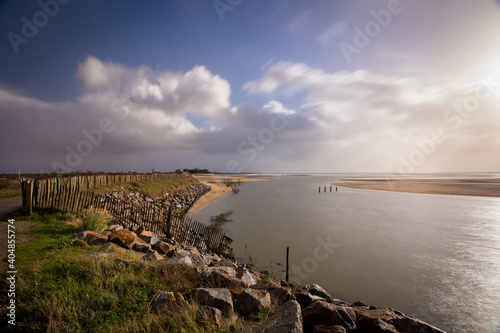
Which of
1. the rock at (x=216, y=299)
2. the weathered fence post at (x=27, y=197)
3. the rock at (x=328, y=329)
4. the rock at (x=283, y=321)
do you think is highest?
the weathered fence post at (x=27, y=197)

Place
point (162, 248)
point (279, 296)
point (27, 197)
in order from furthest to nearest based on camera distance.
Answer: point (27, 197) < point (162, 248) < point (279, 296)

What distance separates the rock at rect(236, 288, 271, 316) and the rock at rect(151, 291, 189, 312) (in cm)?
99

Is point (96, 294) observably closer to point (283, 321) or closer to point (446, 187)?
point (283, 321)

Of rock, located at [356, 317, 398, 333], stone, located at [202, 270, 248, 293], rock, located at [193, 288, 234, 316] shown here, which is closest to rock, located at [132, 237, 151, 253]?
stone, located at [202, 270, 248, 293]

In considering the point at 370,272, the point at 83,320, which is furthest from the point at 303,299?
the point at 370,272

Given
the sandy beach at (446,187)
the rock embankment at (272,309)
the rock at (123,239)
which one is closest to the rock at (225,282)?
the rock embankment at (272,309)

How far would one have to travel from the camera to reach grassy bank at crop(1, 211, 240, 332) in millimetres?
3104

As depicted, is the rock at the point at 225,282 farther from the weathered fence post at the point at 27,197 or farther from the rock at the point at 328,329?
the weathered fence post at the point at 27,197

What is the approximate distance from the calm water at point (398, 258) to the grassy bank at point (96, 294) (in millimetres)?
7275

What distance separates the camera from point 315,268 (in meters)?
10.8

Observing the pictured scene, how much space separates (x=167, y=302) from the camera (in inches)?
138

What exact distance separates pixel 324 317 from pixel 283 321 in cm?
113

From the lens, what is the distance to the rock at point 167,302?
3.43 m

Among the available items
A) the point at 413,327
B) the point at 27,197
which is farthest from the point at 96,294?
the point at 27,197
